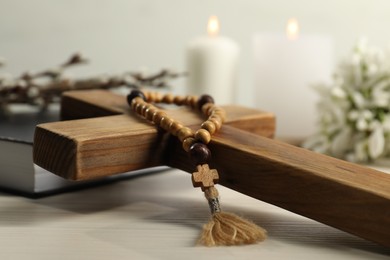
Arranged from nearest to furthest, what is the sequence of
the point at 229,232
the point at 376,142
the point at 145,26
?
the point at 229,232 < the point at 376,142 < the point at 145,26

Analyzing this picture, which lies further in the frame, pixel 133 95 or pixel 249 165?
pixel 133 95

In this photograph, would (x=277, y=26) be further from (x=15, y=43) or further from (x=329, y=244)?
(x=329, y=244)

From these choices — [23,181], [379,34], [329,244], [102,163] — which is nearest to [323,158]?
[329,244]

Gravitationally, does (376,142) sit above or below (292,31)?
below

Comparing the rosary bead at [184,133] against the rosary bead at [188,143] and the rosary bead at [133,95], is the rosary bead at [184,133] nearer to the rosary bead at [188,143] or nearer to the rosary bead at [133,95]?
the rosary bead at [188,143]

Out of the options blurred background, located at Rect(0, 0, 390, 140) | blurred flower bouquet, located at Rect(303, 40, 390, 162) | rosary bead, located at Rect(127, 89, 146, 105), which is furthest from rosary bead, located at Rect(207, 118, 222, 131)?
blurred background, located at Rect(0, 0, 390, 140)

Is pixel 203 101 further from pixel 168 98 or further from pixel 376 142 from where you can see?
pixel 376 142

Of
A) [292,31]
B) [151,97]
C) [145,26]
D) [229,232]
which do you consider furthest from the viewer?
[145,26]

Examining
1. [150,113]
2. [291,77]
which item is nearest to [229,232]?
[150,113]
